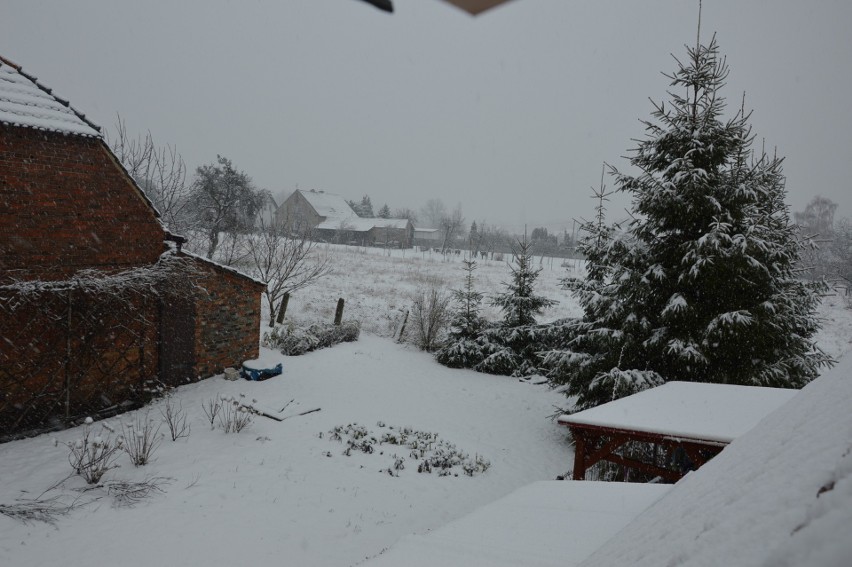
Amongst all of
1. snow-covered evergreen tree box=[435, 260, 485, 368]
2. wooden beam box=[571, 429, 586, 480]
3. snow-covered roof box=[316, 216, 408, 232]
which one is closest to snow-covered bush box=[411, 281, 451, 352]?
snow-covered evergreen tree box=[435, 260, 485, 368]

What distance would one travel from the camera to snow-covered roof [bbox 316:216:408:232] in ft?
193

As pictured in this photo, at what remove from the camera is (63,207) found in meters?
8.56

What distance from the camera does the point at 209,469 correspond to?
7270 mm

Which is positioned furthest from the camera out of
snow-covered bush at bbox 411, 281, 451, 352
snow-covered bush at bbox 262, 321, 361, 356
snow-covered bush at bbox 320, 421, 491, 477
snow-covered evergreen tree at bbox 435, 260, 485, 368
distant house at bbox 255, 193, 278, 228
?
distant house at bbox 255, 193, 278, 228

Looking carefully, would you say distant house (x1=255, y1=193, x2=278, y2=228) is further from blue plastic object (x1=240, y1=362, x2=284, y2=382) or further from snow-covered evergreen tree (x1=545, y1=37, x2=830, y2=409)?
snow-covered evergreen tree (x1=545, y1=37, x2=830, y2=409)

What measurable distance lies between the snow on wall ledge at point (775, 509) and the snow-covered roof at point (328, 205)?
62.3 metres

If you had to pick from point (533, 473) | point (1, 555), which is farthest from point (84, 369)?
point (533, 473)

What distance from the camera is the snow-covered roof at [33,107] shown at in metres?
7.99

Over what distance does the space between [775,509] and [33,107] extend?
458 inches

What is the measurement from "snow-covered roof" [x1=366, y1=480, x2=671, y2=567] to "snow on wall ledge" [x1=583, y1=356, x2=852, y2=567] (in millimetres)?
2031

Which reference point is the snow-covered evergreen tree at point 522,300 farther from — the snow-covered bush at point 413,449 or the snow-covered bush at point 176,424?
the snow-covered bush at point 176,424

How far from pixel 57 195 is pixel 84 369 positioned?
136 inches

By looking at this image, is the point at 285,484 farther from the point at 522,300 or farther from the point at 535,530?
the point at 522,300

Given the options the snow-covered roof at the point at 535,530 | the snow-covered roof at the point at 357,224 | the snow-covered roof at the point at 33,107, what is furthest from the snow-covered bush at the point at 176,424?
the snow-covered roof at the point at 357,224
